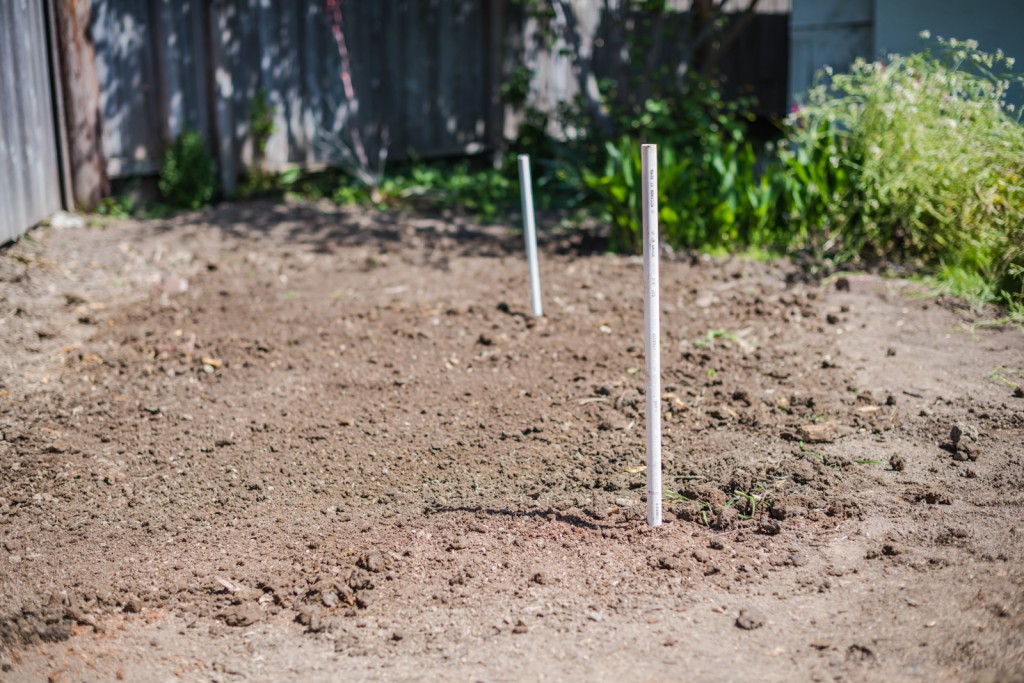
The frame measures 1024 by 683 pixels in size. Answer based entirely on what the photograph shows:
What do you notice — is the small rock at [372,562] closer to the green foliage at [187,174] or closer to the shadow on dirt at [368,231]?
the shadow on dirt at [368,231]

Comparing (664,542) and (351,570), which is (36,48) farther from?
(664,542)

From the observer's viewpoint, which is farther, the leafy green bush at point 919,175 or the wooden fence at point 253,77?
the wooden fence at point 253,77

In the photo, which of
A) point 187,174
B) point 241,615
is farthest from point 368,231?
point 241,615

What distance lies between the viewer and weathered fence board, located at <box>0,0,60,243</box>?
6.59 meters

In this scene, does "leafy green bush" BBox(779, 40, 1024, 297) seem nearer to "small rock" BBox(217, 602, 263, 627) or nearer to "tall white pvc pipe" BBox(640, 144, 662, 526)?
"tall white pvc pipe" BBox(640, 144, 662, 526)

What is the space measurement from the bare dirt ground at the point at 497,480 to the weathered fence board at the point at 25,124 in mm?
411

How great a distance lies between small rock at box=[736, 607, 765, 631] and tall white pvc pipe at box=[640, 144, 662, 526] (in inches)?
22.5

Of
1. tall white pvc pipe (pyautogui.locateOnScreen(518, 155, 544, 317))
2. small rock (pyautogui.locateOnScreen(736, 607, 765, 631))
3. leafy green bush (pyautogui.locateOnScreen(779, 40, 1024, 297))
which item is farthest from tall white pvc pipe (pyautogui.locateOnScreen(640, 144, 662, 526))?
leafy green bush (pyautogui.locateOnScreen(779, 40, 1024, 297))

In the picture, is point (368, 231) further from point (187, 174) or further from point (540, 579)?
point (540, 579)

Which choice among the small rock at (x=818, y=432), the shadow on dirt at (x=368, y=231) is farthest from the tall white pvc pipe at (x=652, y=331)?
the shadow on dirt at (x=368, y=231)

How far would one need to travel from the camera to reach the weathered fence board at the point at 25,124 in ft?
21.6

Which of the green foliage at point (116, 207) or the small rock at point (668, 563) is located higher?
the green foliage at point (116, 207)

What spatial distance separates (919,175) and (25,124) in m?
5.82

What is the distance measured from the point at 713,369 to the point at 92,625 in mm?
3121
